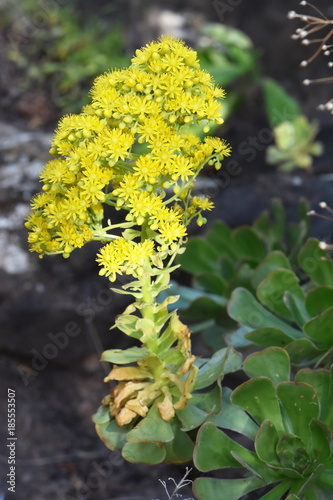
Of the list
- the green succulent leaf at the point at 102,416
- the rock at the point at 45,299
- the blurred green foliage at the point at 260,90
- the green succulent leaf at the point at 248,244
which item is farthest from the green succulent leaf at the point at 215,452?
the blurred green foliage at the point at 260,90

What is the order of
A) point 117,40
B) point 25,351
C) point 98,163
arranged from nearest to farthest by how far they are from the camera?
1. point 98,163
2. point 25,351
3. point 117,40

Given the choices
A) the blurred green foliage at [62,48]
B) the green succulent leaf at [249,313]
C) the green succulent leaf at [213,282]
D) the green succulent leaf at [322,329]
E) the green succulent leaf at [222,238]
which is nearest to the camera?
the green succulent leaf at [322,329]

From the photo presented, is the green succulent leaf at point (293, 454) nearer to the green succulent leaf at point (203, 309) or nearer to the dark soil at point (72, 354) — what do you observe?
the dark soil at point (72, 354)

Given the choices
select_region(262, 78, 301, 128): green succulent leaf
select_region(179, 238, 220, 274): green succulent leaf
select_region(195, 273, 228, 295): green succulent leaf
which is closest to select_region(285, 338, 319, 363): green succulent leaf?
select_region(195, 273, 228, 295): green succulent leaf

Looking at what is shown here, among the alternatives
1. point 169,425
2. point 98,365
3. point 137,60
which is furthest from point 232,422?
point 98,365

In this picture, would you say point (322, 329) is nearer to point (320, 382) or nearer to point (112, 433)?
point (320, 382)

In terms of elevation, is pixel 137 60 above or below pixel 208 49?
above

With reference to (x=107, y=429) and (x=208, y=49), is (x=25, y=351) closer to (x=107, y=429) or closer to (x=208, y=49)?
(x=107, y=429)
